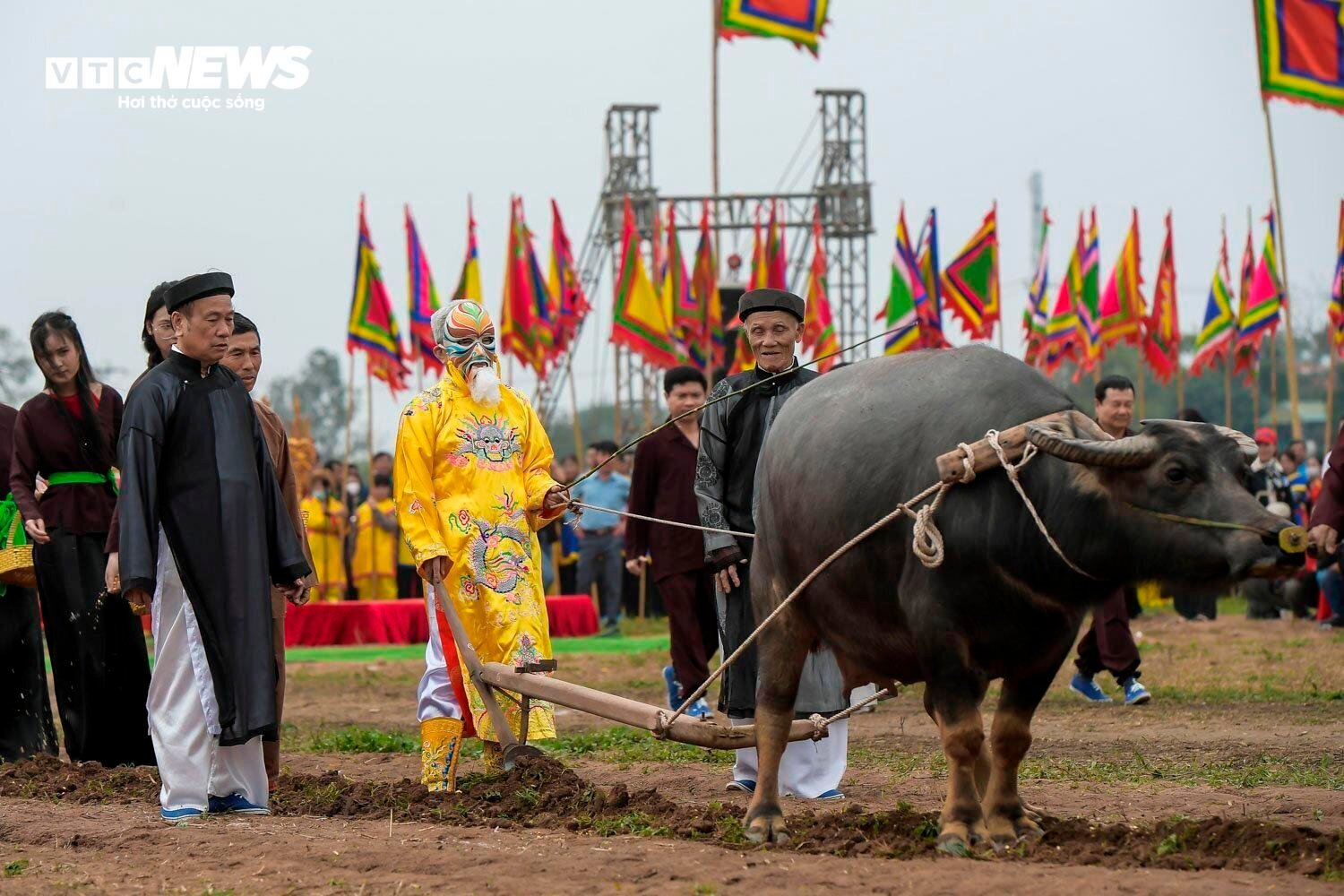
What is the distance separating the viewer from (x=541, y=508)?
7602 millimetres

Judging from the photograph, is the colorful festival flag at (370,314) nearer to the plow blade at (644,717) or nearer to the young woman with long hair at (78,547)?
the young woman with long hair at (78,547)

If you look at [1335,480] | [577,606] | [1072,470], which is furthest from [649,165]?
[1072,470]

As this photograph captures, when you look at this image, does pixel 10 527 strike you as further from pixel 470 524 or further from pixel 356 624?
pixel 356 624

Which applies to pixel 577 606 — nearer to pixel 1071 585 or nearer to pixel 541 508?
pixel 541 508

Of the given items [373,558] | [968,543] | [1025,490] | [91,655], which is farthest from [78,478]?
[373,558]

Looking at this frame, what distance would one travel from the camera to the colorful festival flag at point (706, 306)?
2367 centimetres

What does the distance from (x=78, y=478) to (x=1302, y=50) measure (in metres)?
14.0

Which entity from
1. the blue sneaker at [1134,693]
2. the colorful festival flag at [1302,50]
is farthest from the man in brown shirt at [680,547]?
the colorful festival flag at [1302,50]

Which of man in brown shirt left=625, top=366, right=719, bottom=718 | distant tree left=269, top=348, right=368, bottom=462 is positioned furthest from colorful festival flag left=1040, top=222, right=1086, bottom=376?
distant tree left=269, top=348, right=368, bottom=462

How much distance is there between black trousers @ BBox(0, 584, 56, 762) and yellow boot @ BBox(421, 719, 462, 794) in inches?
105

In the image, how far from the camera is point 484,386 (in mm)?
7531

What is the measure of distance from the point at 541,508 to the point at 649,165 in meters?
26.7

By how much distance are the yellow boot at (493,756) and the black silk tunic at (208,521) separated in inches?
40.2

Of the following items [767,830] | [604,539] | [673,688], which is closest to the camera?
[767,830]
